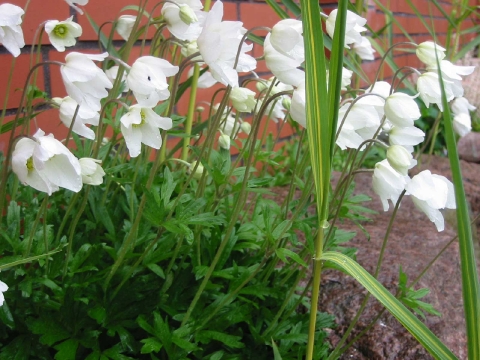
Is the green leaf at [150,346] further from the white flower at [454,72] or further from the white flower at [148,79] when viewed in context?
the white flower at [454,72]

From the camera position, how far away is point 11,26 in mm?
858

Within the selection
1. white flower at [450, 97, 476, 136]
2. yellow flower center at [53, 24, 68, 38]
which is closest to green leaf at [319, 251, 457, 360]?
yellow flower center at [53, 24, 68, 38]

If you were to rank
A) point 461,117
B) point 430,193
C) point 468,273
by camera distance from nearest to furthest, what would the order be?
point 468,273, point 430,193, point 461,117

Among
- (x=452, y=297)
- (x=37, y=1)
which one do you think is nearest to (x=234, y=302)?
(x=452, y=297)

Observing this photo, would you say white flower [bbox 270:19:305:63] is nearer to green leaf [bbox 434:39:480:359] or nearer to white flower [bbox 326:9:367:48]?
white flower [bbox 326:9:367:48]

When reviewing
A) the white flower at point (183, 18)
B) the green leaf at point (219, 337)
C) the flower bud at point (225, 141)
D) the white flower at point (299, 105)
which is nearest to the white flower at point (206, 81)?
the flower bud at point (225, 141)

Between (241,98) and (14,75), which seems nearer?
(241,98)

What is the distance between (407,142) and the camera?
3.29ft

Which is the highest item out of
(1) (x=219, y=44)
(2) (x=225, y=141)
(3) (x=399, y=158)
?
(1) (x=219, y=44)

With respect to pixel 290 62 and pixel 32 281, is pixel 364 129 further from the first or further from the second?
pixel 32 281

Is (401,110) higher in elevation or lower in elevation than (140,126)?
higher

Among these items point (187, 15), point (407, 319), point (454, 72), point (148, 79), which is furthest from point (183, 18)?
point (407, 319)

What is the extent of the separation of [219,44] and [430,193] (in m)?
0.42

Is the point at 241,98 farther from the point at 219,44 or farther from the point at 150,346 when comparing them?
the point at 150,346
